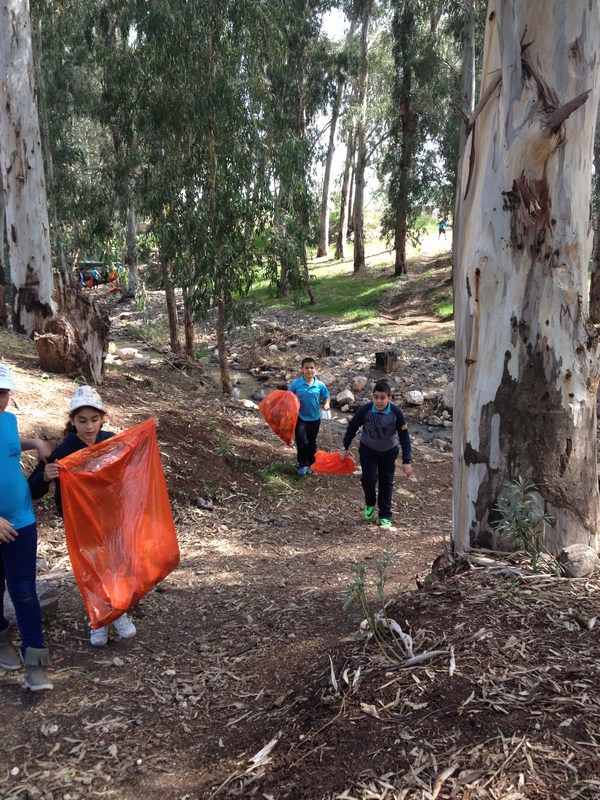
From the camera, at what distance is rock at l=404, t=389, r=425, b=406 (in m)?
13.7

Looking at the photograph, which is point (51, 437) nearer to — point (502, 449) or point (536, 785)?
point (502, 449)

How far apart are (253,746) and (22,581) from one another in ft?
4.45

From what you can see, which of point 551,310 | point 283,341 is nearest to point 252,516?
point 551,310

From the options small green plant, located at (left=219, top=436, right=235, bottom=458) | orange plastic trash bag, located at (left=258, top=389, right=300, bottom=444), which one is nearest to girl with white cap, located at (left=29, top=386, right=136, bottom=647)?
small green plant, located at (left=219, top=436, right=235, bottom=458)

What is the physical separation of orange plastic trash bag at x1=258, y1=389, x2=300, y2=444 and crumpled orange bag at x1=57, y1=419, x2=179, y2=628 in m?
4.39

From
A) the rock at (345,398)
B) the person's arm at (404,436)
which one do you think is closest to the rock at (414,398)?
the rock at (345,398)

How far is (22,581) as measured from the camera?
326 cm

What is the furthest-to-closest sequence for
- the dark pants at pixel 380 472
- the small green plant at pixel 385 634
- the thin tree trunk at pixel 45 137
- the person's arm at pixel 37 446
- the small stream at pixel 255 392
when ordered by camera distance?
the thin tree trunk at pixel 45 137 → the small stream at pixel 255 392 → the dark pants at pixel 380 472 → the person's arm at pixel 37 446 → the small green plant at pixel 385 634

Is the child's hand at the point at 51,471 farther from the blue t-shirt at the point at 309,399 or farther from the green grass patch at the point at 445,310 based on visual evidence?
the green grass patch at the point at 445,310

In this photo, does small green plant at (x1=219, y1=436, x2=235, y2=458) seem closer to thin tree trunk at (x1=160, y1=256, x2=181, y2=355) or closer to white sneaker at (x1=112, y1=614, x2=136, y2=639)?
white sneaker at (x1=112, y1=614, x2=136, y2=639)

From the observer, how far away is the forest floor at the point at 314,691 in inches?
86.0

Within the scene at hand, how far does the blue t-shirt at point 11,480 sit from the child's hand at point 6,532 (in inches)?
3.1

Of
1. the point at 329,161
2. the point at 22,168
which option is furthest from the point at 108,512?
the point at 329,161

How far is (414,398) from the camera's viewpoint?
13750mm
